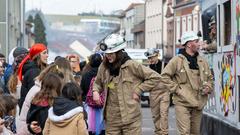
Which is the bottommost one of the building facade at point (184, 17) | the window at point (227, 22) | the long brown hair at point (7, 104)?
the long brown hair at point (7, 104)

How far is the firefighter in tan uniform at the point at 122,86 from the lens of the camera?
10125mm

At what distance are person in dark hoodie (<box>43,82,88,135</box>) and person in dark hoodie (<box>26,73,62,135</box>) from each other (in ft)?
1.42

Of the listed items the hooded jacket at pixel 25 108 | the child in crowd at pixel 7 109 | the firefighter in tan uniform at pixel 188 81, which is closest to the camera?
the child in crowd at pixel 7 109

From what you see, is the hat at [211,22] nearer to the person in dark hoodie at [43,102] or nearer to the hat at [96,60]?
the hat at [96,60]

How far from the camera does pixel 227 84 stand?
43.1 feet

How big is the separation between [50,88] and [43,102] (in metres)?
0.24

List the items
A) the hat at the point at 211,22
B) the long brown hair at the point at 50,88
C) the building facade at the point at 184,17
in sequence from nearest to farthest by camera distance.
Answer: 1. the long brown hair at the point at 50,88
2. the hat at the point at 211,22
3. the building facade at the point at 184,17

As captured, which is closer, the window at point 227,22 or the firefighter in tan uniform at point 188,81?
the firefighter in tan uniform at point 188,81

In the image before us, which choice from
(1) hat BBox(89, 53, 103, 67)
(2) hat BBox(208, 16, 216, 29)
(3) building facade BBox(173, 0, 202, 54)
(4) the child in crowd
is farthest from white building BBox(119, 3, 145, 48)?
(4) the child in crowd

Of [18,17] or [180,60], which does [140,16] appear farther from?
[180,60]

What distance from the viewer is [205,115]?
1598 centimetres

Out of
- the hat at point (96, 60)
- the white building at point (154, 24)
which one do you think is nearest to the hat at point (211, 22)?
the hat at point (96, 60)

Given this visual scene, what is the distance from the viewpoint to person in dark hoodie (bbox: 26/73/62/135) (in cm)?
966

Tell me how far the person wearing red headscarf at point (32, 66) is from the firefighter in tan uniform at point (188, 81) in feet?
5.94
